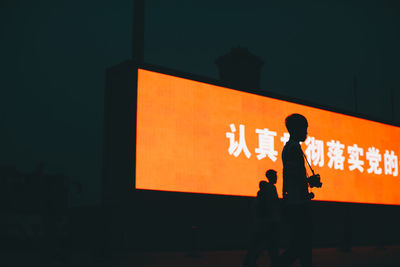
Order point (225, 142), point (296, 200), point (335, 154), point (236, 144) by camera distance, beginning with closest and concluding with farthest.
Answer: point (296, 200)
point (225, 142)
point (236, 144)
point (335, 154)

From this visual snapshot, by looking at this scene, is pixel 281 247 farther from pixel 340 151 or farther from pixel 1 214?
pixel 1 214

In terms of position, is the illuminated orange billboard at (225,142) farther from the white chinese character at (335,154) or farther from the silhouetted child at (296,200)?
the silhouetted child at (296,200)

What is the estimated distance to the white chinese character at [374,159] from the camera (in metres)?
13.8

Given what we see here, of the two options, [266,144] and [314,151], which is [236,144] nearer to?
[266,144]

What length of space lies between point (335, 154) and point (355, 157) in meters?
1.00

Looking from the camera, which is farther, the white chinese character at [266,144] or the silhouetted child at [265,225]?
the white chinese character at [266,144]

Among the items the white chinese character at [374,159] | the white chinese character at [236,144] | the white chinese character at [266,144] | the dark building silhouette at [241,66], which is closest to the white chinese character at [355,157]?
A: the white chinese character at [374,159]

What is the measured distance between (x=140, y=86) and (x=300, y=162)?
5890mm

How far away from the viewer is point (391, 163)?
14688 millimetres

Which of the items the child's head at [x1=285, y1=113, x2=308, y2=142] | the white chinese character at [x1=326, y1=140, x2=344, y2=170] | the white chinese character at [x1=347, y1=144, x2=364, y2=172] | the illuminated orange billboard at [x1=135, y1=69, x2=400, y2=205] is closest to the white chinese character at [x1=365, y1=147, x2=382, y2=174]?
the illuminated orange billboard at [x1=135, y1=69, x2=400, y2=205]

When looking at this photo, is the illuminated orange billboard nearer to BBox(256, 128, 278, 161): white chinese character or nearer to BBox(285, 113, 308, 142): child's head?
BBox(256, 128, 278, 161): white chinese character

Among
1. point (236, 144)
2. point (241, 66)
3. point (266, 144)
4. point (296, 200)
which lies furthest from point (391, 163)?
point (241, 66)

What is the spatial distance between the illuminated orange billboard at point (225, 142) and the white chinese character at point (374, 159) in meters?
0.16

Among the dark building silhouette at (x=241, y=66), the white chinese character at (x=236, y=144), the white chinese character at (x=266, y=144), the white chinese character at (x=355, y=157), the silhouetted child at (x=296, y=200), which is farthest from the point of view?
the dark building silhouette at (x=241, y=66)
